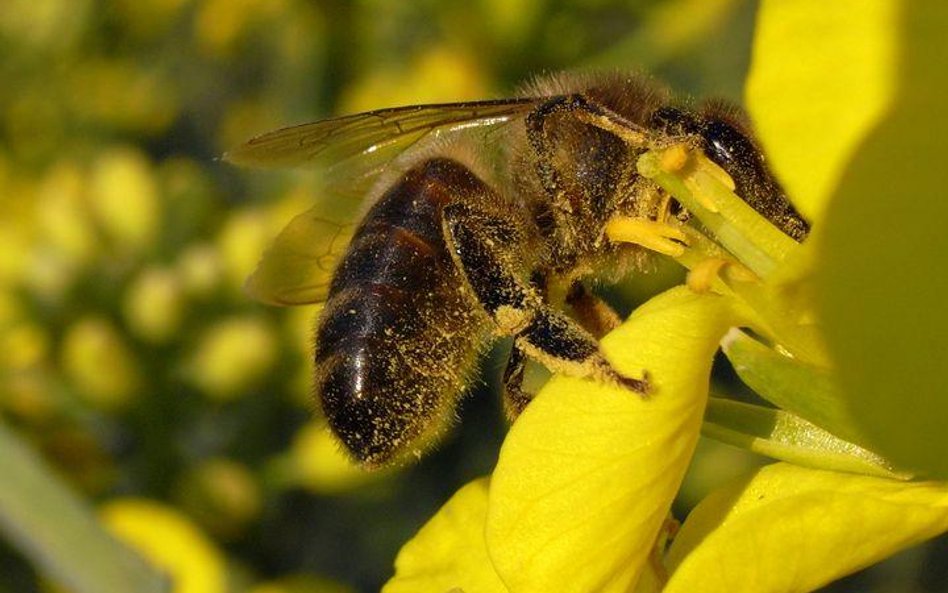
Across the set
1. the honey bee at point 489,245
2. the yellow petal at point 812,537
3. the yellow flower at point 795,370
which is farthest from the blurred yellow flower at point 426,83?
the yellow petal at point 812,537

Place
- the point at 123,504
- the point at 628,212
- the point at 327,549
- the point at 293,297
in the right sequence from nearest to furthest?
the point at 628,212 < the point at 293,297 < the point at 123,504 < the point at 327,549

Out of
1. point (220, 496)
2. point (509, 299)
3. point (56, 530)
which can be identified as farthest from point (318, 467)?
point (509, 299)

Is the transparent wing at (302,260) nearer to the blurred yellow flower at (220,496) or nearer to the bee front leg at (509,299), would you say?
the bee front leg at (509,299)

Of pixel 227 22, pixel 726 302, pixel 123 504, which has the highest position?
pixel 726 302

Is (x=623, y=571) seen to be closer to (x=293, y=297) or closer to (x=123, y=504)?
(x=293, y=297)

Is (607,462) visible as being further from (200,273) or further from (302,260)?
(200,273)

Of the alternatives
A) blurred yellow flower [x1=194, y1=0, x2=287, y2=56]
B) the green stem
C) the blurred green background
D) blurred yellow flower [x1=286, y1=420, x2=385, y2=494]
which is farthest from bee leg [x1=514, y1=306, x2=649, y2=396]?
blurred yellow flower [x1=194, y1=0, x2=287, y2=56]

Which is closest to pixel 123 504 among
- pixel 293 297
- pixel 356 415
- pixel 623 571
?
pixel 293 297
